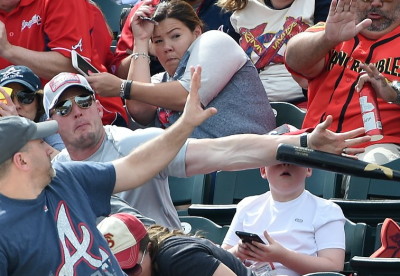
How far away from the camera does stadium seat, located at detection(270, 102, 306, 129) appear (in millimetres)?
5820

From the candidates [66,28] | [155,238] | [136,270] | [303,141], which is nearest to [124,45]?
[66,28]

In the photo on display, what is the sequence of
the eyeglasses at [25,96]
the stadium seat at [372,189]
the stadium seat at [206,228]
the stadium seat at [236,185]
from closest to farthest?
the stadium seat at [206,228] → the stadium seat at [372,189] → the stadium seat at [236,185] → the eyeglasses at [25,96]

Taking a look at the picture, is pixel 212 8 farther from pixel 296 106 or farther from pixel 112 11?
pixel 112 11

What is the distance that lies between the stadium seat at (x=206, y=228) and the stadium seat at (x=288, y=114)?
1156 millimetres

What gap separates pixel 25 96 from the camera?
18.9 feet

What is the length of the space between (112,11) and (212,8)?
1492 mm

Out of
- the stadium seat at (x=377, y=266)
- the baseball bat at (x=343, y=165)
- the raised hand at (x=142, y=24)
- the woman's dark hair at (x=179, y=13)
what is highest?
the baseball bat at (x=343, y=165)

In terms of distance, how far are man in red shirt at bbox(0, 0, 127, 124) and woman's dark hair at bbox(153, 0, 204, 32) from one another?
0.54m

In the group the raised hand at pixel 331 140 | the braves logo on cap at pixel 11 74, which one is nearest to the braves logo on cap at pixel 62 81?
the braves logo on cap at pixel 11 74

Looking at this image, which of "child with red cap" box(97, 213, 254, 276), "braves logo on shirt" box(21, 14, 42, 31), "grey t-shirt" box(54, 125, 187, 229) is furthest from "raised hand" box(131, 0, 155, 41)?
"child with red cap" box(97, 213, 254, 276)

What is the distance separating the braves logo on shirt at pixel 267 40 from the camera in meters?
6.10

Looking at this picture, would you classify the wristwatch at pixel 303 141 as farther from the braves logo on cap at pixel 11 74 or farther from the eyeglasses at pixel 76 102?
the braves logo on cap at pixel 11 74

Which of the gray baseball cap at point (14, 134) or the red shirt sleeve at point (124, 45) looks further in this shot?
the red shirt sleeve at point (124, 45)

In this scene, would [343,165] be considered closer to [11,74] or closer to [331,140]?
[331,140]
